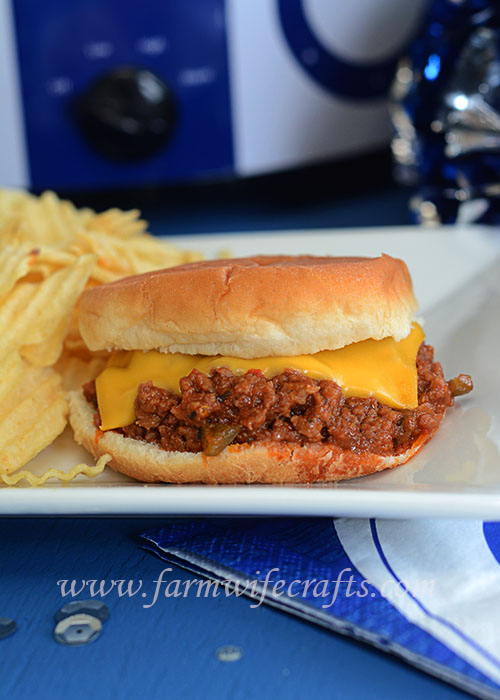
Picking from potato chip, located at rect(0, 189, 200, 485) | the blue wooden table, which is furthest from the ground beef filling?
the blue wooden table

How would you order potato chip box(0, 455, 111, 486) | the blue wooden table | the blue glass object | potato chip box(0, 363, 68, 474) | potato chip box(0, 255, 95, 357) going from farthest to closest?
the blue glass object < potato chip box(0, 255, 95, 357) < potato chip box(0, 363, 68, 474) < potato chip box(0, 455, 111, 486) < the blue wooden table

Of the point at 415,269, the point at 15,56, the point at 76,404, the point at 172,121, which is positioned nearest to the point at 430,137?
the point at 415,269

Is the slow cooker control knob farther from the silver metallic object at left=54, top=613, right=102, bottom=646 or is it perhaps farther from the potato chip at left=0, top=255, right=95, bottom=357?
the silver metallic object at left=54, top=613, right=102, bottom=646

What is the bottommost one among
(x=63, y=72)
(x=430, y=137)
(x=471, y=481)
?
(x=471, y=481)

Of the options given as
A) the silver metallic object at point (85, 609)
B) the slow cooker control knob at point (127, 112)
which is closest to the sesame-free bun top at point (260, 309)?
the silver metallic object at point (85, 609)

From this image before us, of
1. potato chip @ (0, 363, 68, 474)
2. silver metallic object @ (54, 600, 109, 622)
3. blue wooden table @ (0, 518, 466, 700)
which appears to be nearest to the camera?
blue wooden table @ (0, 518, 466, 700)

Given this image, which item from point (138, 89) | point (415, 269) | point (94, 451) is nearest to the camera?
point (94, 451)

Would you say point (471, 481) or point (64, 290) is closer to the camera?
point (471, 481)

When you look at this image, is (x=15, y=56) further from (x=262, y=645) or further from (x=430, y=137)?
(x=262, y=645)
